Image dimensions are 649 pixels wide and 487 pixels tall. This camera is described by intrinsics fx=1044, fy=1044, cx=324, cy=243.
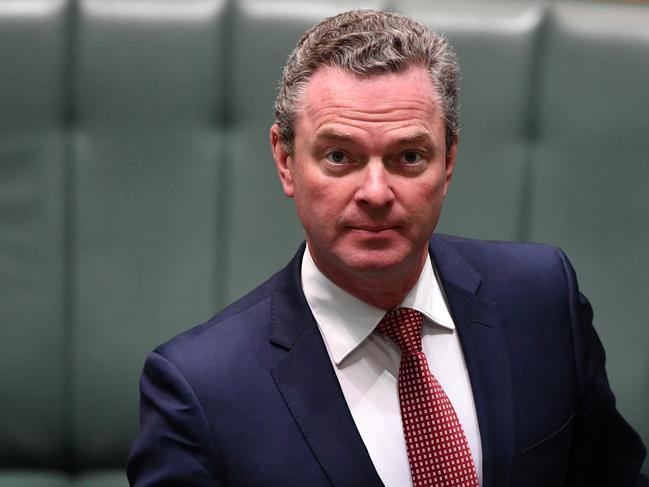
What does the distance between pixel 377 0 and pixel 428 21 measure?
0.32 feet

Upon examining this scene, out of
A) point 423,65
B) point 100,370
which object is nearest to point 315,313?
point 423,65

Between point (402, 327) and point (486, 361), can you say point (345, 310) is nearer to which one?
point (402, 327)

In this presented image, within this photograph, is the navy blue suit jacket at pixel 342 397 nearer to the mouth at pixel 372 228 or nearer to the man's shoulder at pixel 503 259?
the man's shoulder at pixel 503 259

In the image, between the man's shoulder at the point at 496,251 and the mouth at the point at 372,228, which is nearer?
the mouth at the point at 372,228

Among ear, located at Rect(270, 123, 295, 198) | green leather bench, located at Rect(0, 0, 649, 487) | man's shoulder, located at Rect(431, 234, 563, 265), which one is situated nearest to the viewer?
ear, located at Rect(270, 123, 295, 198)

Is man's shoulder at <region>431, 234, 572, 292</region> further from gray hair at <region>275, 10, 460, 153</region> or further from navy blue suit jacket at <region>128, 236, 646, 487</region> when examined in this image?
gray hair at <region>275, 10, 460, 153</region>

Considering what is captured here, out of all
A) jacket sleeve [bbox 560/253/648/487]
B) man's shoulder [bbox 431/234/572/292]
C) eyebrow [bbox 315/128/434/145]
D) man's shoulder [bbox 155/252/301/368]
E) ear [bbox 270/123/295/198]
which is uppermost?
eyebrow [bbox 315/128/434/145]

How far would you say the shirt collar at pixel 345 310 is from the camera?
1232 millimetres

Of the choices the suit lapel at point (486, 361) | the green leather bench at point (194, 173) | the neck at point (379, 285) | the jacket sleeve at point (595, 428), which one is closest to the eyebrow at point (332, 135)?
the neck at point (379, 285)

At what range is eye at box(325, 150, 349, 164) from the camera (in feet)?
3.87

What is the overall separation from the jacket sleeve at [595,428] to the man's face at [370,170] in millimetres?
297

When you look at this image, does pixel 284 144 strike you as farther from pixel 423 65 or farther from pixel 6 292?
pixel 6 292

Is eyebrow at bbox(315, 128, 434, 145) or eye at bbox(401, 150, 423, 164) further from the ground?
eyebrow at bbox(315, 128, 434, 145)

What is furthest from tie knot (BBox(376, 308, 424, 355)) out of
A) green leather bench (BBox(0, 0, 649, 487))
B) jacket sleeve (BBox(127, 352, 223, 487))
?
green leather bench (BBox(0, 0, 649, 487))
